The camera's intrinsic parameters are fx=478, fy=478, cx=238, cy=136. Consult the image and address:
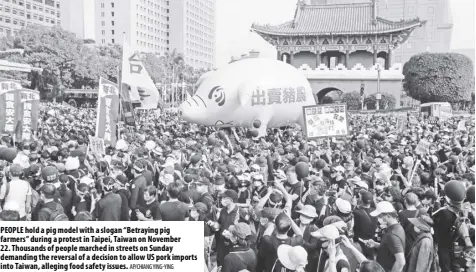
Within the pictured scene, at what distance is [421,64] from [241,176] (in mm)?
33450

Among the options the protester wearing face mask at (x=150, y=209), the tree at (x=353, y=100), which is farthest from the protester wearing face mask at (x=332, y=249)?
the tree at (x=353, y=100)

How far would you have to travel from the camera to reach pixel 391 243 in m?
3.87

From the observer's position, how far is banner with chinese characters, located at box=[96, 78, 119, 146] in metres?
8.56

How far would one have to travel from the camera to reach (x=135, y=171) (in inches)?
255

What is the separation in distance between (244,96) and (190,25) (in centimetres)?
7201

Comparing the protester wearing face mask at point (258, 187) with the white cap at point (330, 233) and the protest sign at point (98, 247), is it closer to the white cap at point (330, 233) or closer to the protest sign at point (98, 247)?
the protest sign at point (98, 247)

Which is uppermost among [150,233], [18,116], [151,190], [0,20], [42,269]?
[0,20]

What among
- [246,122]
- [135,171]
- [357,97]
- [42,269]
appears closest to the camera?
[42,269]

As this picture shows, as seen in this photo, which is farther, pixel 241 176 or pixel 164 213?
pixel 241 176

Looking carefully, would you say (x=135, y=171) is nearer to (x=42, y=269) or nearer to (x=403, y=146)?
(x=42, y=269)

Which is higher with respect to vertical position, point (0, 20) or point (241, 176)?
point (0, 20)

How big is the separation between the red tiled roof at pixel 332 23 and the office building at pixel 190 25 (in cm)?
4211

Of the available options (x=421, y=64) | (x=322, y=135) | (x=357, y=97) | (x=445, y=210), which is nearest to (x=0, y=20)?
(x=357, y=97)

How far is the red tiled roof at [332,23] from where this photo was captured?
121 ft
